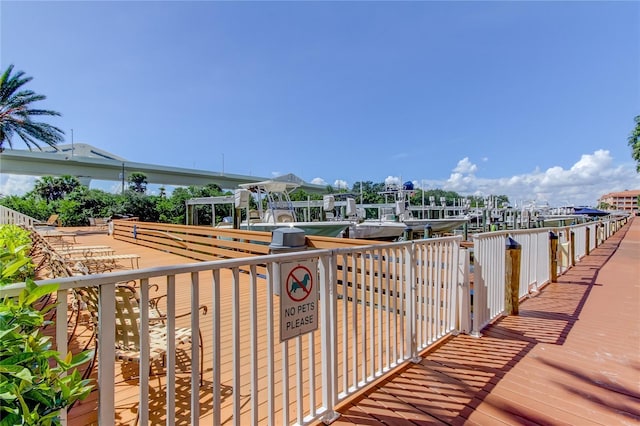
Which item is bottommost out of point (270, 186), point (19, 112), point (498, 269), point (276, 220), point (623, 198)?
point (498, 269)

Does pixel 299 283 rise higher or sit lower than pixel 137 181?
lower

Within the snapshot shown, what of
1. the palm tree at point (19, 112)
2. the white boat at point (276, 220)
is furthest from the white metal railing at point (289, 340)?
the palm tree at point (19, 112)

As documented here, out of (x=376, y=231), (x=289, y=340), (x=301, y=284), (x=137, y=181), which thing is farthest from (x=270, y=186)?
(x=137, y=181)

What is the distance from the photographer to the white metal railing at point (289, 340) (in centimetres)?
118

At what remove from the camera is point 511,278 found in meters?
4.03

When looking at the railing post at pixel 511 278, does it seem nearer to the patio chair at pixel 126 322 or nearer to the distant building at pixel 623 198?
the patio chair at pixel 126 322

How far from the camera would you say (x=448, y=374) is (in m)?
2.56

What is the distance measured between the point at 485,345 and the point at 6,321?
3566 millimetres

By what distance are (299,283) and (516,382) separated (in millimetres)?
2013

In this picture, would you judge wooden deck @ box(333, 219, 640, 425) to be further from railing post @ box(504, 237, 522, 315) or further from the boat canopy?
the boat canopy

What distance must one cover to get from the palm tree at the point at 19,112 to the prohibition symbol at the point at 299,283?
72.1 feet

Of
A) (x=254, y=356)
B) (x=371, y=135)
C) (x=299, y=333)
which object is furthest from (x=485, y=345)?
(x=371, y=135)

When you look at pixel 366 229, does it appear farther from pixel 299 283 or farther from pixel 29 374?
pixel 29 374

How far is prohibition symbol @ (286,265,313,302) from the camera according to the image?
69.4 inches
